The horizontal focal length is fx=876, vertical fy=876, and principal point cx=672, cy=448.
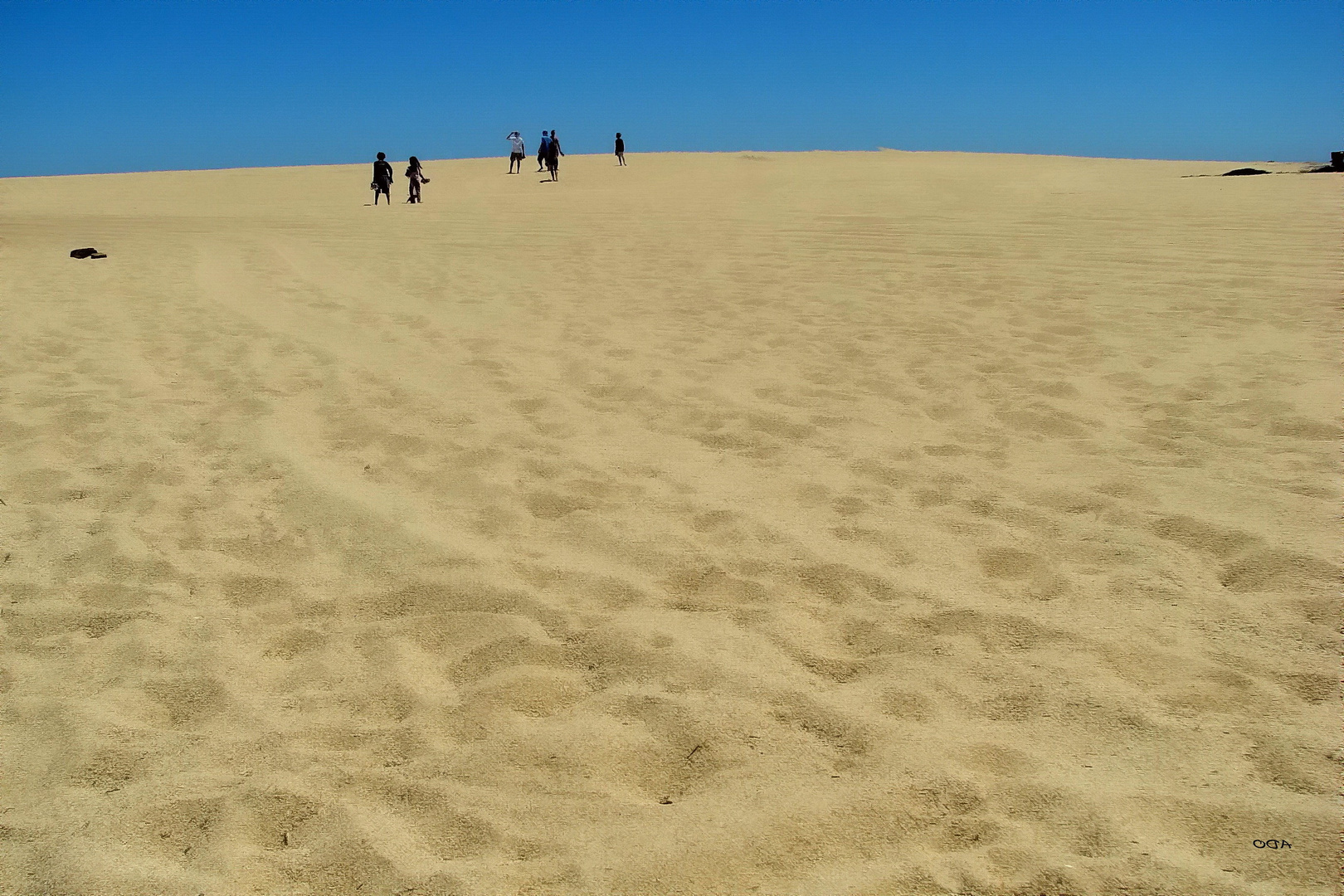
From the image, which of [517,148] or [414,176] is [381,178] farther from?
[517,148]

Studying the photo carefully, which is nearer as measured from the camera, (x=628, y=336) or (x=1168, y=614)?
(x=1168, y=614)

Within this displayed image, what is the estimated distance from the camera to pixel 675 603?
256cm

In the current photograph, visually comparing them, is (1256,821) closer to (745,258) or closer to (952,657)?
(952,657)

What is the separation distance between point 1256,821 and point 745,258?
790 cm

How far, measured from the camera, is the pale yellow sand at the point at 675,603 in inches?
68.1

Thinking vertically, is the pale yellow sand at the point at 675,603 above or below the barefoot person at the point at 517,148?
below

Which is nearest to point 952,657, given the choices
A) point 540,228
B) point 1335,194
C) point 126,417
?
point 126,417

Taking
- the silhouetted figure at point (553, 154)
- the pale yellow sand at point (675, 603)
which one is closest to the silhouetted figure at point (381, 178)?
the silhouetted figure at point (553, 154)

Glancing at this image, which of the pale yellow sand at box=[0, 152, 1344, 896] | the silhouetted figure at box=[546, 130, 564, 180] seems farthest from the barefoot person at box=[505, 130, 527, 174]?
the pale yellow sand at box=[0, 152, 1344, 896]

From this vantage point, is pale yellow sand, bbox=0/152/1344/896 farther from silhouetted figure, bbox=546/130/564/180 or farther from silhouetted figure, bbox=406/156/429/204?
silhouetted figure, bbox=546/130/564/180

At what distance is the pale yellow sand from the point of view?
1729mm

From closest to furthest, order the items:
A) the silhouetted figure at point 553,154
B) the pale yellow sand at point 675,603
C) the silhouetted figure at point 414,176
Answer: the pale yellow sand at point 675,603
the silhouetted figure at point 414,176
the silhouetted figure at point 553,154

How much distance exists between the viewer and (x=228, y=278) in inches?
316

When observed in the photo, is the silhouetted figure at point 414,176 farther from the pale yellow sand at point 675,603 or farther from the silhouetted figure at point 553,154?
the pale yellow sand at point 675,603
